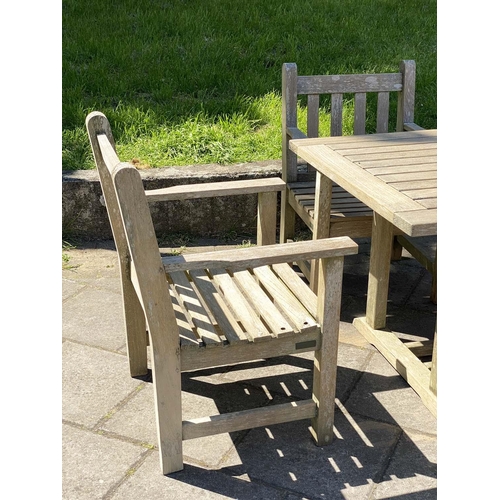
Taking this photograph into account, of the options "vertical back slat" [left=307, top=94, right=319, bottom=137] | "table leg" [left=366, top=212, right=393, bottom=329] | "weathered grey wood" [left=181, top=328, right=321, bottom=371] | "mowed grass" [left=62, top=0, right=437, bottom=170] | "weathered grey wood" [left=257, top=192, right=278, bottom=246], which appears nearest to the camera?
"weathered grey wood" [left=181, top=328, right=321, bottom=371]

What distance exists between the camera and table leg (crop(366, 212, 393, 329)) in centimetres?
342

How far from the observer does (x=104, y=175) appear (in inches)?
109

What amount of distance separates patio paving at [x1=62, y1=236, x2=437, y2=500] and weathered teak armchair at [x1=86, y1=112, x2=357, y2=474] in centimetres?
12

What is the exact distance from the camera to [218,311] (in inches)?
106

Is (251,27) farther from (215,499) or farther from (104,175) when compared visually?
(215,499)

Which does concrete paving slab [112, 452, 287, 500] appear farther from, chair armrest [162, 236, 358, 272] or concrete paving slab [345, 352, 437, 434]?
chair armrest [162, 236, 358, 272]

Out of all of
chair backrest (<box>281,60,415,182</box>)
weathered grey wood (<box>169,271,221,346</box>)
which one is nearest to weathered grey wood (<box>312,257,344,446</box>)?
weathered grey wood (<box>169,271,221,346</box>)

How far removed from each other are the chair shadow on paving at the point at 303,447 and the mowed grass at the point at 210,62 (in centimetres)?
209

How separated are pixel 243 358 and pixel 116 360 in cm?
103

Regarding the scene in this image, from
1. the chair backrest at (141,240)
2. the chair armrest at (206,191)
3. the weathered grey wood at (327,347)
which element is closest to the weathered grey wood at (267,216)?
the chair armrest at (206,191)

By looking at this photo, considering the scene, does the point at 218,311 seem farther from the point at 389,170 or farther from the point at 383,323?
the point at 383,323

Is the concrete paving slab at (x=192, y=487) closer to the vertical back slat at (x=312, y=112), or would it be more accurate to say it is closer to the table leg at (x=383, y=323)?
the table leg at (x=383, y=323)

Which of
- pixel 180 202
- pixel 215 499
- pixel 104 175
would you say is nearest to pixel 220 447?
pixel 215 499

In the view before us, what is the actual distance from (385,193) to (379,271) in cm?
88
